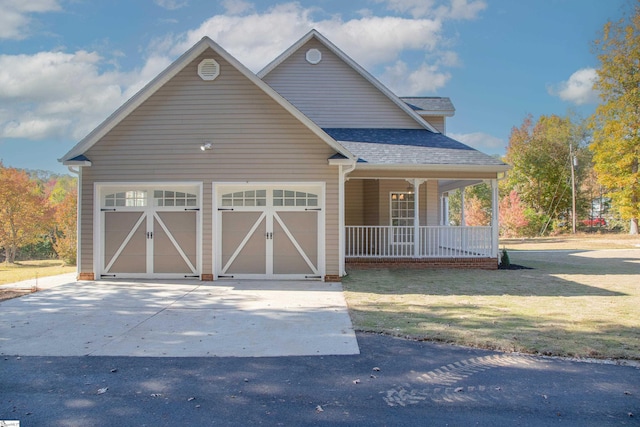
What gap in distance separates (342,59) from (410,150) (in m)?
4.59

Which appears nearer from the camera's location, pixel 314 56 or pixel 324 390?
pixel 324 390

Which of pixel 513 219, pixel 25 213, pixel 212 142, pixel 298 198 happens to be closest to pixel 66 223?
pixel 25 213

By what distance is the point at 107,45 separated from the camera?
89.6ft

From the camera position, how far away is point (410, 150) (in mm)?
13367

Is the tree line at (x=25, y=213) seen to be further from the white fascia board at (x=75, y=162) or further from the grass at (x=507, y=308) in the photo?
the grass at (x=507, y=308)

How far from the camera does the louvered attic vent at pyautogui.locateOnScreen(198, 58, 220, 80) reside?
34.4 feet

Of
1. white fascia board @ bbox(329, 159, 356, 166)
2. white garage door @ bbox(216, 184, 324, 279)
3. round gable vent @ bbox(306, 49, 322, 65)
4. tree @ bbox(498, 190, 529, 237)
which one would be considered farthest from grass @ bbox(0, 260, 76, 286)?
tree @ bbox(498, 190, 529, 237)

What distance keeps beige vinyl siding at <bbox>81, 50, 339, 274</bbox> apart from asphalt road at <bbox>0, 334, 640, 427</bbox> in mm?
5950

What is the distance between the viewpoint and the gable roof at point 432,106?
55.7 feet

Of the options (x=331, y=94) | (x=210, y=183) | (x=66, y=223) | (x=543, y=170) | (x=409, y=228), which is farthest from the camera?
(x=543, y=170)

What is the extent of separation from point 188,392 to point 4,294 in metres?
7.16

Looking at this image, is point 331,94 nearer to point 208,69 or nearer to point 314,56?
point 314,56

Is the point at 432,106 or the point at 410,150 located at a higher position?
the point at 432,106

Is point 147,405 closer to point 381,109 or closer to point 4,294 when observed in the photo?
point 4,294
